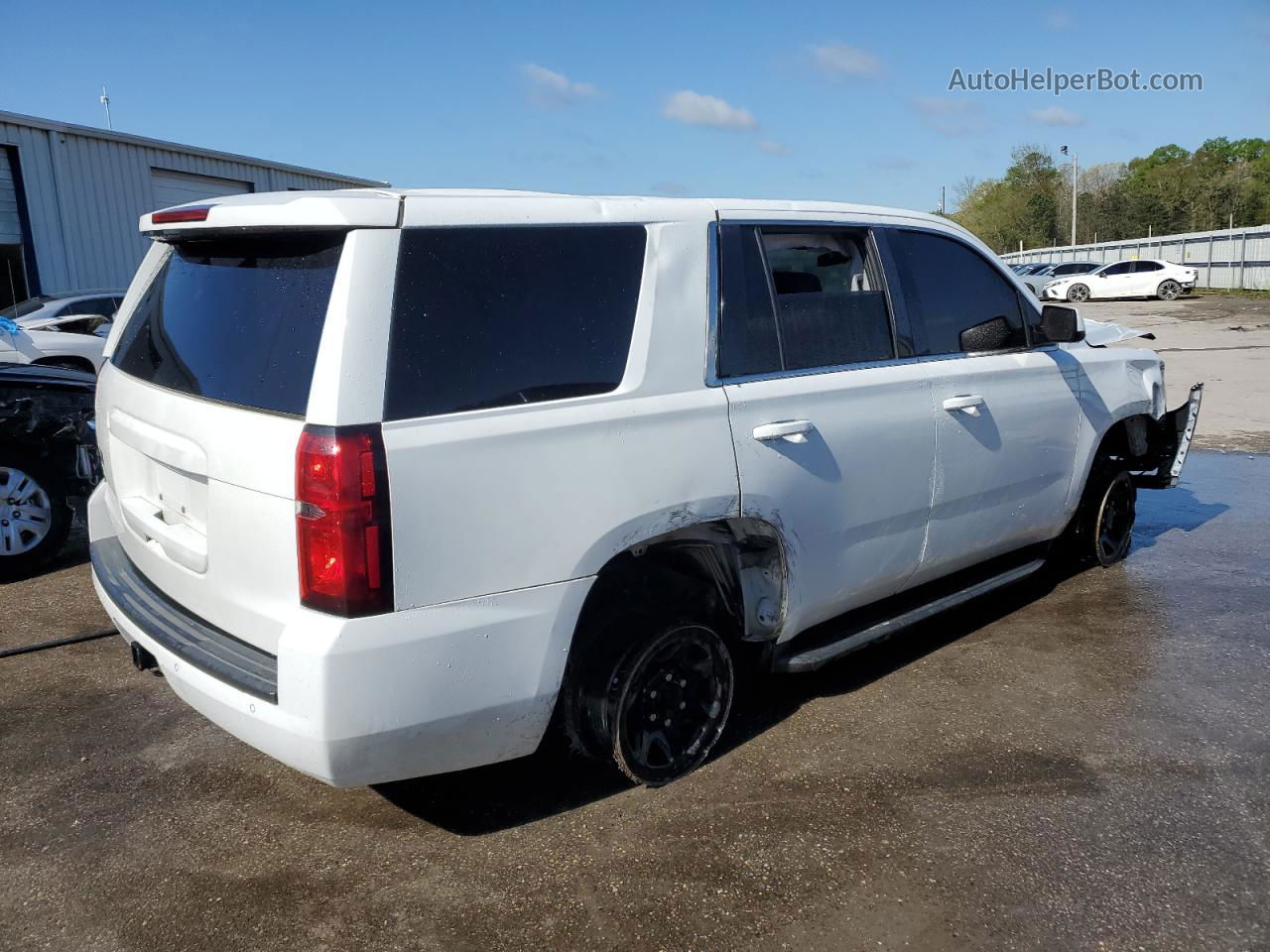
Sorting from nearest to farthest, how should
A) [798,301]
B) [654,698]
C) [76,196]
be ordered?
[654,698] < [798,301] < [76,196]

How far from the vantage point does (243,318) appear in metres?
2.93

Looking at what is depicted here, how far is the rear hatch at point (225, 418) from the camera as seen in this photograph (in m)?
2.65

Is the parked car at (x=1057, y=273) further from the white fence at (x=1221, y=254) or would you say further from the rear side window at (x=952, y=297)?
the rear side window at (x=952, y=297)

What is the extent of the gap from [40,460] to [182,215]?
11.0 feet

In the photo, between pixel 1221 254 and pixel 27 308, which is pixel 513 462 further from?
pixel 1221 254

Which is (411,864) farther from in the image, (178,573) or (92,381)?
(92,381)

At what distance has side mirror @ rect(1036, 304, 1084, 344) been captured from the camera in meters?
4.73

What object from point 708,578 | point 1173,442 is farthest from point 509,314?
point 1173,442

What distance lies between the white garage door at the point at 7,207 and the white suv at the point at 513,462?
56.0ft

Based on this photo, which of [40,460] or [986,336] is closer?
[986,336]

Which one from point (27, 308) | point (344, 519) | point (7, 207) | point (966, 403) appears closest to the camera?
point (344, 519)

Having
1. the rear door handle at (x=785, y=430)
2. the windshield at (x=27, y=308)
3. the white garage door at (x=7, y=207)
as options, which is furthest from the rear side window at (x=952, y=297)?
the white garage door at (x=7, y=207)

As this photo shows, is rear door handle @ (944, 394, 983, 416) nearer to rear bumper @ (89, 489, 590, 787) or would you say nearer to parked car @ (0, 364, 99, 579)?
rear bumper @ (89, 489, 590, 787)

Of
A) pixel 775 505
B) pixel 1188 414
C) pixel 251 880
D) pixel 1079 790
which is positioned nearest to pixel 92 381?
pixel 251 880
